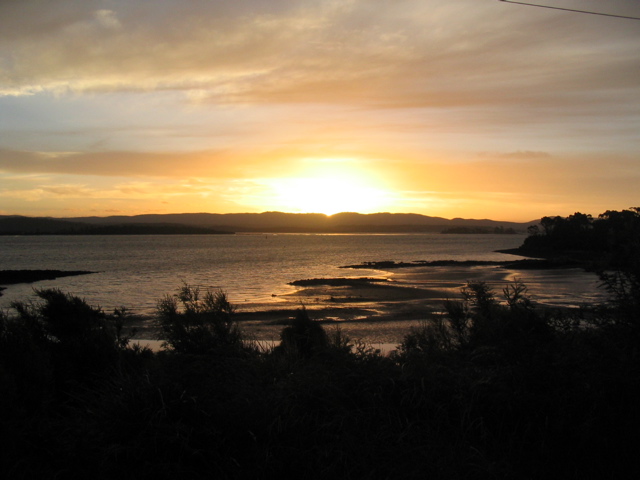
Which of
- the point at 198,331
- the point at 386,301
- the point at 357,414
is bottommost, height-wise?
the point at 386,301

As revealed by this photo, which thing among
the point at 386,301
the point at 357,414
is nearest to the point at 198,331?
the point at 357,414

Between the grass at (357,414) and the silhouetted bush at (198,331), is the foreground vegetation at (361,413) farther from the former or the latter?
the silhouetted bush at (198,331)

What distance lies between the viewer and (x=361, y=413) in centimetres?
557

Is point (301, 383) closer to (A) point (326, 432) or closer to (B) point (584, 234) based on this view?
(A) point (326, 432)

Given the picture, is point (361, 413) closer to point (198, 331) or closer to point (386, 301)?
point (198, 331)

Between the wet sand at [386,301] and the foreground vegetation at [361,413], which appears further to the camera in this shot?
the wet sand at [386,301]

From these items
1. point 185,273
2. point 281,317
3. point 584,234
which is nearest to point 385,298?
point 281,317

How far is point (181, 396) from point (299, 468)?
1.41 meters

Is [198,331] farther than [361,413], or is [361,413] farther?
[198,331]

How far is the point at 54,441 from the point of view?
5.18 meters

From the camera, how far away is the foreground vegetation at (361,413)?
4855mm

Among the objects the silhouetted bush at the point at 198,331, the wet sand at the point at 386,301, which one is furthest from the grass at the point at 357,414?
the wet sand at the point at 386,301

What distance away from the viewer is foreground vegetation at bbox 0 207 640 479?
486cm

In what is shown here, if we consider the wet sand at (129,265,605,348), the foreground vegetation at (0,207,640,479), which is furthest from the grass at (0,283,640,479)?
the wet sand at (129,265,605,348)
